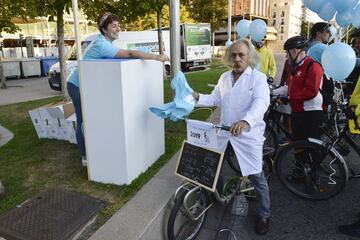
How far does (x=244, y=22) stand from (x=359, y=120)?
20.4ft

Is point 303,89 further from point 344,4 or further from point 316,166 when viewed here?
point 344,4

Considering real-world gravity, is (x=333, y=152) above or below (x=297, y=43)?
below

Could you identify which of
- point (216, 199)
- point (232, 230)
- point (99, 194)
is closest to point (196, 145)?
point (216, 199)

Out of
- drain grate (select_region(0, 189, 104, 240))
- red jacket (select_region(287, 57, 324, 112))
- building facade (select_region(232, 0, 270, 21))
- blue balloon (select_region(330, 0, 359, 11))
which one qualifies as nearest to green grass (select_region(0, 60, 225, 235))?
drain grate (select_region(0, 189, 104, 240))

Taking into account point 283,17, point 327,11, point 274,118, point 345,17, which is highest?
point 283,17

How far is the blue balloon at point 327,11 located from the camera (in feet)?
17.3

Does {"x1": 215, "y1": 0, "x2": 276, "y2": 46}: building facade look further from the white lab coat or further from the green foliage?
the white lab coat

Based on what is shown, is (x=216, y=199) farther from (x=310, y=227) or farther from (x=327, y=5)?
(x=327, y=5)

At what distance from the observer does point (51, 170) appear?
4.08 meters

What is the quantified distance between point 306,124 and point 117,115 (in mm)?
2168

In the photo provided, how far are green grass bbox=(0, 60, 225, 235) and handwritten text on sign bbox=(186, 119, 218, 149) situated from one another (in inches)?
41.7

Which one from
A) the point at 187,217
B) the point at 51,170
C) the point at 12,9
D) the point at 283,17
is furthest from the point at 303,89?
the point at 283,17

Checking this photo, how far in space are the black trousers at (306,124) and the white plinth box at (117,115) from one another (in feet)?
5.63

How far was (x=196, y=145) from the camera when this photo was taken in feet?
8.99
